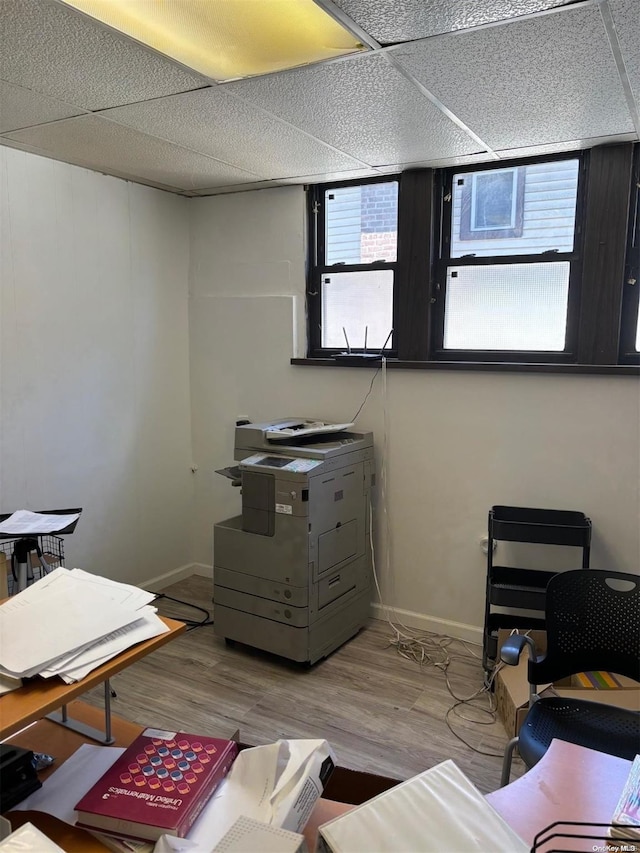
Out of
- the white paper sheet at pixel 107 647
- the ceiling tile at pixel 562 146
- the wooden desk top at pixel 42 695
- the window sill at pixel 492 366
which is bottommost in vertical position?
the wooden desk top at pixel 42 695

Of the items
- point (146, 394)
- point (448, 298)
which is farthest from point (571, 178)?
point (146, 394)

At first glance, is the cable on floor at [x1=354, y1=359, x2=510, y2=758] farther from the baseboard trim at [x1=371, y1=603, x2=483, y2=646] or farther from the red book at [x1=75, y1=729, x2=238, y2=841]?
the red book at [x1=75, y1=729, x2=238, y2=841]

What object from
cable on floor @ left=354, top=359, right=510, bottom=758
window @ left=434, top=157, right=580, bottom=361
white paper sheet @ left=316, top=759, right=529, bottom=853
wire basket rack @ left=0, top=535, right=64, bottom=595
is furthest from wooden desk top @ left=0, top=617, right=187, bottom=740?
window @ left=434, top=157, right=580, bottom=361

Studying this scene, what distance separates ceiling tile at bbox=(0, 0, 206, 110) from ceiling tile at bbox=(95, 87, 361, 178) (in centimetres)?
11

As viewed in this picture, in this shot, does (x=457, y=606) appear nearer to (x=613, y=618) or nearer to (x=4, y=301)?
(x=613, y=618)

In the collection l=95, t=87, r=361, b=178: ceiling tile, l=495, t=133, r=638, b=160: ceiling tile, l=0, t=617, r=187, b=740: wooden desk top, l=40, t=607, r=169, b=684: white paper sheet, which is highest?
l=495, t=133, r=638, b=160: ceiling tile

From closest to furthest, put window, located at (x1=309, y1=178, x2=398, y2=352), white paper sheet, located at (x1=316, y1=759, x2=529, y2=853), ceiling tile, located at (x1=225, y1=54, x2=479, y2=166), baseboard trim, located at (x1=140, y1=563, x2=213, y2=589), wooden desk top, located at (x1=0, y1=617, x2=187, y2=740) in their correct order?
1. white paper sheet, located at (x1=316, y1=759, x2=529, y2=853)
2. wooden desk top, located at (x1=0, y1=617, x2=187, y2=740)
3. ceiling tile, located at (x1=225, y1=54, x2=479, y2=166)
4. window, located at (x1=309, y1=178, x2=398, y2=352)
5. baseboard trim, located at (x1=140, y1=563, x2=213, y2=589)

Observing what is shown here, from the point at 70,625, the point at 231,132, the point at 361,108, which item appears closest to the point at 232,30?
the point at 361,108

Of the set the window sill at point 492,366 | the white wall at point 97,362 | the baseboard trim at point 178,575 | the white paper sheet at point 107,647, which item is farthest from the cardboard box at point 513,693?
the white wall at point 97,362

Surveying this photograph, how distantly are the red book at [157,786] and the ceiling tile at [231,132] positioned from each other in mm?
2071

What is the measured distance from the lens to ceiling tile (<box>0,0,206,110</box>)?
5.61ft

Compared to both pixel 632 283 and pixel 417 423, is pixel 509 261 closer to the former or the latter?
pixel 632 283

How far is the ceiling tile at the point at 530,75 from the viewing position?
1.73 metres

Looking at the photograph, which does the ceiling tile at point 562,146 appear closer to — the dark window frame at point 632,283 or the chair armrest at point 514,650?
the dark window frame at point 632,283
